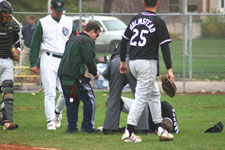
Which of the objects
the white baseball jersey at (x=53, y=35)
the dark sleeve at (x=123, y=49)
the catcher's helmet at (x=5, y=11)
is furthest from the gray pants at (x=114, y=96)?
the catcher's helmet at (x=5, y=11)

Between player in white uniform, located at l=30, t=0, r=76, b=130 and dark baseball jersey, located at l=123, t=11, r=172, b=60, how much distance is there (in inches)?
83.5

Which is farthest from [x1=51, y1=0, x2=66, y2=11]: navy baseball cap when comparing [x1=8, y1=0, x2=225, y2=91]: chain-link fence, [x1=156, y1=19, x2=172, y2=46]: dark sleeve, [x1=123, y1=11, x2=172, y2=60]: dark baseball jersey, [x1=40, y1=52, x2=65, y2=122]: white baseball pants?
[x1=8, y1=0, x2=225, y2=91]: chain-link fence

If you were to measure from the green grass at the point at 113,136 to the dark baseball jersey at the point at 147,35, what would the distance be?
125 cm

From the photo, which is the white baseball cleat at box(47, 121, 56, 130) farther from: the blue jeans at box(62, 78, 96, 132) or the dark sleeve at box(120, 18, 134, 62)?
the dark sleeve at box(120, 18, 134, 62)

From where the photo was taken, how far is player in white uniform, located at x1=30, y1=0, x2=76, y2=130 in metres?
9.02

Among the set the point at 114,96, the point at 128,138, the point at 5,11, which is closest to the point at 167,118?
the point at 114,96

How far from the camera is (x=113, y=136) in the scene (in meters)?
8.18

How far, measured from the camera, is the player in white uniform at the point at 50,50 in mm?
Result: 9016

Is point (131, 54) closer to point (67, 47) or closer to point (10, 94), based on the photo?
point (67, 47)

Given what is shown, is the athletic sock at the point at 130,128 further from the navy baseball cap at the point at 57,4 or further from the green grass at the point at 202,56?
the green grass at the point at 202,56

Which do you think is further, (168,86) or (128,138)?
(168,86)

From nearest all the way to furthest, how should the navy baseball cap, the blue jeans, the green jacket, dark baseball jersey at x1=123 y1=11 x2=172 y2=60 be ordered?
dark baseball jersey at x1=123 y1=11 x2=172 y2=60 → the green jacket → the blue jeans → the navy baseball cap

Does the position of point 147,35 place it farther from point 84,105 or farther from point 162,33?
point 84,105

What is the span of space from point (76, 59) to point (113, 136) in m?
1.31
